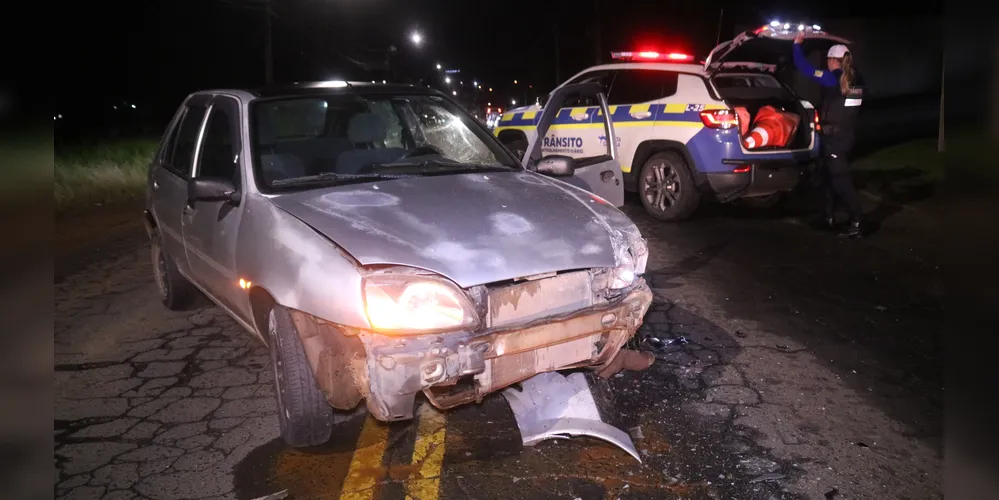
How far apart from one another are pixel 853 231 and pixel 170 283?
6439 mm

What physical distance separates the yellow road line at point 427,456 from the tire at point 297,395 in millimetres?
446

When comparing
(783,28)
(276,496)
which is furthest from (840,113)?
(276,496)

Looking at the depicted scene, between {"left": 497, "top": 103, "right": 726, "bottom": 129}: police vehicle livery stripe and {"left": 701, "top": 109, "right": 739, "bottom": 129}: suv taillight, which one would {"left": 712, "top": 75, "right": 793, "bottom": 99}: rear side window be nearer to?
{"left": 701, "top": 109, "right": 739, "bottom": 129}: suv taillight

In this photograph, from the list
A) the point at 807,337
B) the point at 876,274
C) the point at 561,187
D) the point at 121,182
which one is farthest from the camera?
the point at 121,182

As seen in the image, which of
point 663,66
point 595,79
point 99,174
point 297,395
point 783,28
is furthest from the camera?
point 99,174

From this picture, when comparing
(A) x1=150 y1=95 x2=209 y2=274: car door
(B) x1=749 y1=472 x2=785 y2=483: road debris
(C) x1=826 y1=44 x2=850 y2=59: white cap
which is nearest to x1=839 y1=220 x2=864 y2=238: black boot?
(C) x1=826 y1=44 x2=850 y2=59: white cap

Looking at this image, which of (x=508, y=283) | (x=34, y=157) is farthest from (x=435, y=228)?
(x=34, y=157)

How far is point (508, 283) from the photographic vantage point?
121 inches

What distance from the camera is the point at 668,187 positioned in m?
8.41

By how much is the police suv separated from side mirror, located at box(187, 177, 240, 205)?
13.7ft

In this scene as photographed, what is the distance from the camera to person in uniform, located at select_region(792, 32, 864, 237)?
7.36 metres

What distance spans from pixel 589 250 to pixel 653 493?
1.06 metres

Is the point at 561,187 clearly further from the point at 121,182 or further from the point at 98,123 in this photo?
the point at 98,123

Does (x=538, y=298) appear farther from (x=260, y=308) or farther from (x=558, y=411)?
(x=260, y=308)
